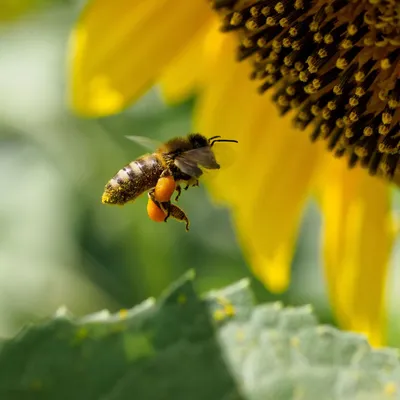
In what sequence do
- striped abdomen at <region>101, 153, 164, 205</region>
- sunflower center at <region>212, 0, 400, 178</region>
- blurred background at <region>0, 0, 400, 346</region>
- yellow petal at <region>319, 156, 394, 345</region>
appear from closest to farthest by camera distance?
striped abdomen at <region>101, 153, 164, 205</region>
sunflower center at <region>212, 0, 400, 178</region>
yellow petal at <region>319, 156, 394, 345</region>
blurred background at <region>0, 0, 400, 346</region>

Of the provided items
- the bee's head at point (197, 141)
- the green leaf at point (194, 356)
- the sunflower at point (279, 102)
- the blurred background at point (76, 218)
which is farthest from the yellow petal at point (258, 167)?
the green leaf at point (194, 356)

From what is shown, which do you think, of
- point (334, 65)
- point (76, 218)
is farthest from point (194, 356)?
point (76, 218)

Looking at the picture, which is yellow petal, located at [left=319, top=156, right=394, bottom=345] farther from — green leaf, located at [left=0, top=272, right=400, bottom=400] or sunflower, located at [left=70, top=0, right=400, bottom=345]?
green leaf, located at [left=0, top=272, right=400, bottom=400]

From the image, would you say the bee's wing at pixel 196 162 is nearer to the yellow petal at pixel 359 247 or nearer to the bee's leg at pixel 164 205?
the bee's leg at pixel 164 205

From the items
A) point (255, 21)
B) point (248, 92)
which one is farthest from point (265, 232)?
point (255, 21)

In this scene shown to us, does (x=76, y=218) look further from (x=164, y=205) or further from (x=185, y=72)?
(x=164, y=205)

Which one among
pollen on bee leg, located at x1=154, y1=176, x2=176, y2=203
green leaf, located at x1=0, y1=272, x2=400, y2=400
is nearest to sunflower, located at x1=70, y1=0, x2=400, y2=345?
pollen on bee leg, located at x1=154, y1=176, x2=176, y2=203
